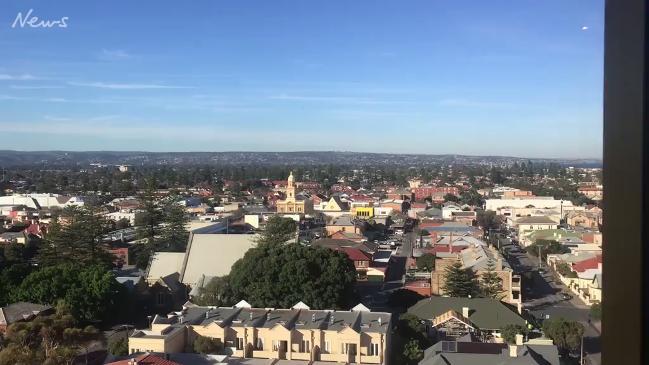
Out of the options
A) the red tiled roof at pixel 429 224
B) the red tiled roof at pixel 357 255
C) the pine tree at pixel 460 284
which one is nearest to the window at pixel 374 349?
the pine tree at pixel 460 284

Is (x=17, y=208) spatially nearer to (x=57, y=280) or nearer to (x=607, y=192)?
(x=57, y=280)

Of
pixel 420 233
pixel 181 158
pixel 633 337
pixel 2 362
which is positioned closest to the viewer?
pixel 633 337

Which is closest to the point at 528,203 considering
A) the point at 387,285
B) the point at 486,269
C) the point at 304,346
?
the point at 387,285

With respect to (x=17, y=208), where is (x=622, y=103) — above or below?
above

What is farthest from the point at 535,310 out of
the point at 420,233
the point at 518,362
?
the point at 420,233

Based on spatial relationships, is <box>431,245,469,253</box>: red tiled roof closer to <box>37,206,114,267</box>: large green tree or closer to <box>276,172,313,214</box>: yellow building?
<box>37,206,114,267</box>: large green tree

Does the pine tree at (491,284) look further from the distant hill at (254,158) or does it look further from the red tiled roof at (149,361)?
the distant hill at (254,158)

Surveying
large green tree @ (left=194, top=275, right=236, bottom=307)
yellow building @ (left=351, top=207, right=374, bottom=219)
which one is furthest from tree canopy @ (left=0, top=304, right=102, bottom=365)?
yellow building @ (left=351, top=207, right=374, bottom=219)
